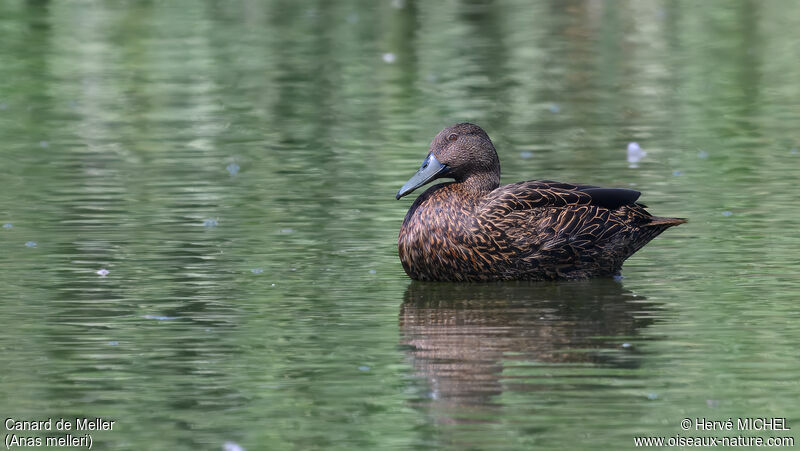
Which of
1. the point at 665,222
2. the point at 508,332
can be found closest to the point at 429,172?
the point at 665,222

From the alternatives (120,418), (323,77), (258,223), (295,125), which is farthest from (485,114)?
(120,418)

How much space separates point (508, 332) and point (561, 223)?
68.4 inches

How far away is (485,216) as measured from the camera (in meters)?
10.5

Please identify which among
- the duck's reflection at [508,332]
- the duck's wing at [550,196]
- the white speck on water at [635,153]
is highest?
the duck's wing at [550,196]

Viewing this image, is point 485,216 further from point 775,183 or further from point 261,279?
point 775,183

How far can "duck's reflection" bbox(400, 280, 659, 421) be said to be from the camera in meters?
7.92

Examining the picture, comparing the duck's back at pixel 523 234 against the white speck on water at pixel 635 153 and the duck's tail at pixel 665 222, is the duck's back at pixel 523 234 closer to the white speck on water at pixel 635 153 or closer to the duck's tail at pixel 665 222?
the duck's tail at pixel 665 222

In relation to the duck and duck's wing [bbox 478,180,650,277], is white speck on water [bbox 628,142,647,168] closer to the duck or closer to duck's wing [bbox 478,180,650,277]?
the duck

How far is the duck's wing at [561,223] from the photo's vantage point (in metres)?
10.4

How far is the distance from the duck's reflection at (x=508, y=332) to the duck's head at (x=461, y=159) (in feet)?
2.85

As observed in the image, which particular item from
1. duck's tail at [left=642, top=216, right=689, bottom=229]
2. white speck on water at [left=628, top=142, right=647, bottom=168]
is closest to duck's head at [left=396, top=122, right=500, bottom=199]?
duck's tail at [left=642, top=216, right=689, bottom=229]

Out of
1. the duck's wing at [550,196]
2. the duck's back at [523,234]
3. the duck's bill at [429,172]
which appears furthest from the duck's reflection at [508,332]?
the duck's bill at [429,172]

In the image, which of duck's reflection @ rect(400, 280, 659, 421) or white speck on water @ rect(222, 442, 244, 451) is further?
duck's reflection @ rect(400, 280, 659, 421)

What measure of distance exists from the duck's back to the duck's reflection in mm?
127
